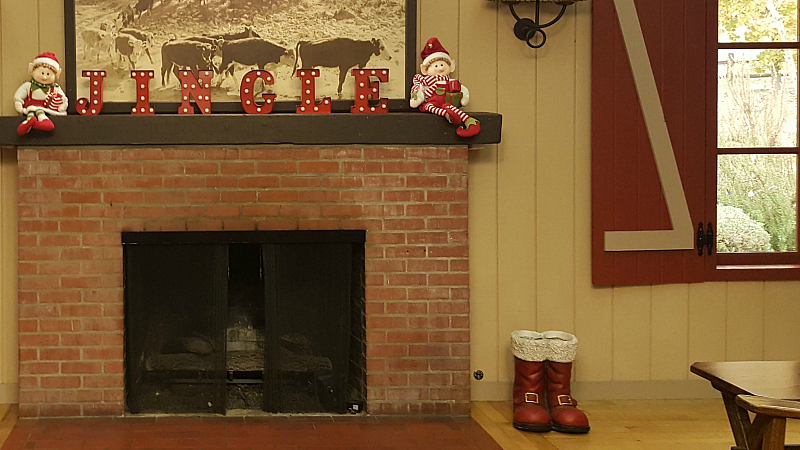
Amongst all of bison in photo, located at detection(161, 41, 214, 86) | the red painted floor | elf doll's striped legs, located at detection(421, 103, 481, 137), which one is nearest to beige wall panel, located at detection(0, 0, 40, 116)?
bison in photo, located at detection(161, 41, 214, 86)

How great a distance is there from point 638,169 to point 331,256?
1567mm

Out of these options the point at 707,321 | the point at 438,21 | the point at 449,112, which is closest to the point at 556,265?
the point at 707,321

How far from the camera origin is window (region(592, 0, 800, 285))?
13.3 feet

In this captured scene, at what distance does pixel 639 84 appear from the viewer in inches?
160

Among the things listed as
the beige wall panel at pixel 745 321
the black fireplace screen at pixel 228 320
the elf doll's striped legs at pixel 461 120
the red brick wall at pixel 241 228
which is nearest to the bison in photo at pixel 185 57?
the red brick wall at pixel 241 228

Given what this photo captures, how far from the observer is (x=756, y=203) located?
4258mm

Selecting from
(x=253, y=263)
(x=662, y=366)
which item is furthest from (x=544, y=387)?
(x=253, y=263)

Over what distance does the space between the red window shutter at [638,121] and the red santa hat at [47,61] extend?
252cm

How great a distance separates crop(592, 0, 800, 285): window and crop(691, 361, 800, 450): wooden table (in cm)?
151

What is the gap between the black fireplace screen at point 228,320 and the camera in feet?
12.7

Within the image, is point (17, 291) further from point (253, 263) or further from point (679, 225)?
point (679, 225)

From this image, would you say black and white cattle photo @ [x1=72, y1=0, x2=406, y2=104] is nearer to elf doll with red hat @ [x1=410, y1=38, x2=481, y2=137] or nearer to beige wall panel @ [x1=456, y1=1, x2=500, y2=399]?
elf doll with red hat @ [x1=410, y1=38, x2=481, y2=137]

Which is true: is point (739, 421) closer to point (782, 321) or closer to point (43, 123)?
point (782, 321)

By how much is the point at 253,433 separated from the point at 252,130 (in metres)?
1.35
